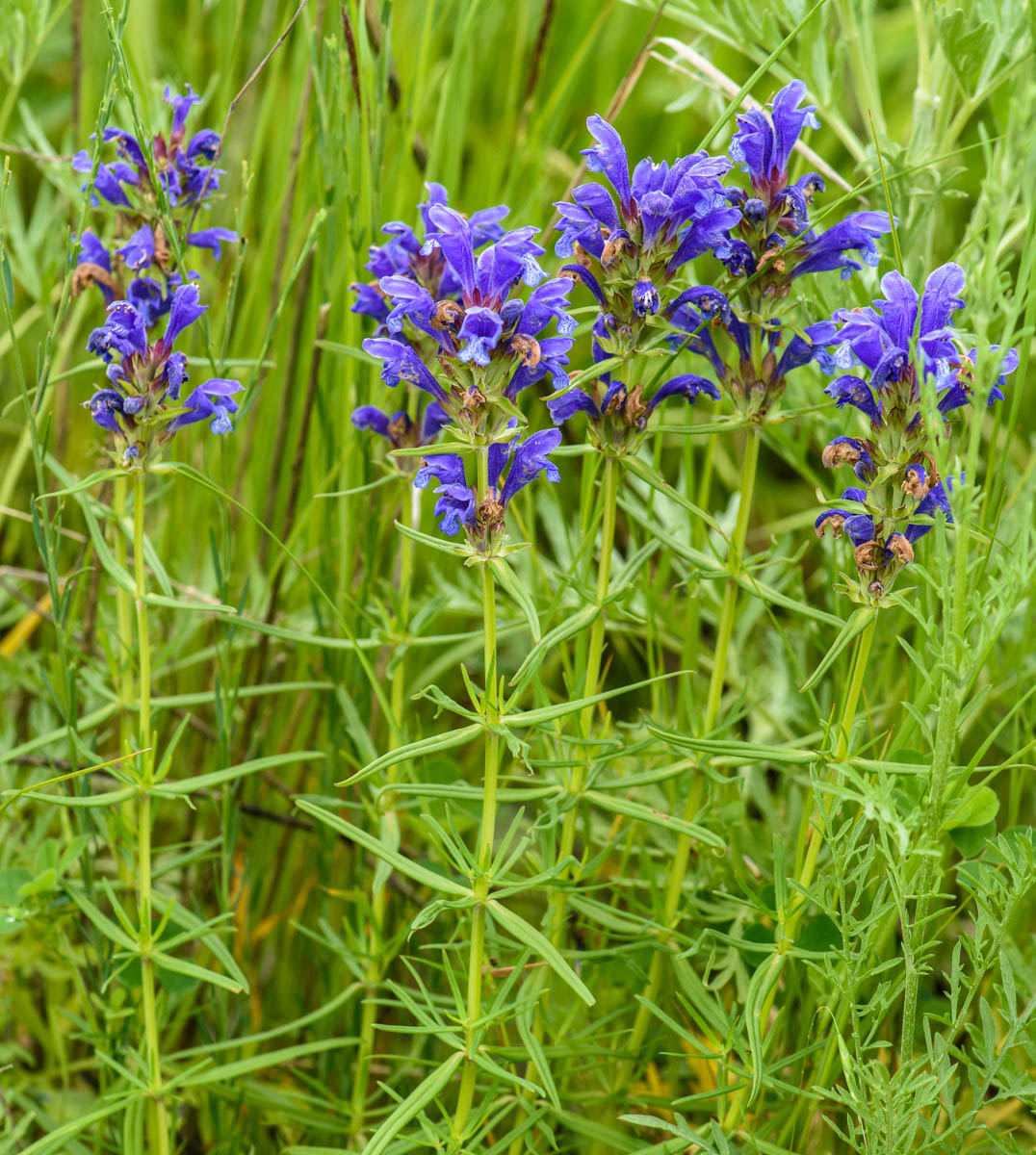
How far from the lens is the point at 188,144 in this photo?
1.64 meters

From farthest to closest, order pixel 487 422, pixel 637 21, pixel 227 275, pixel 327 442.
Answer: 1. pixel 637 21
2. pixel 227 275
3. pixel 327 442
4. pixel 487 422

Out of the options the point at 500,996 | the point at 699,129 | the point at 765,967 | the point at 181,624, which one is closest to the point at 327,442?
the point at 181,624

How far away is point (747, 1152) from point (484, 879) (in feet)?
1.63

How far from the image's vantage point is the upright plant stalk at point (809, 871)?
1.34 m

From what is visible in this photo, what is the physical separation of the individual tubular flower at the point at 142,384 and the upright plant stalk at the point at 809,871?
81cm

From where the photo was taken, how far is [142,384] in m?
1.42

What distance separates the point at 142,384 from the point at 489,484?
0.46 meters

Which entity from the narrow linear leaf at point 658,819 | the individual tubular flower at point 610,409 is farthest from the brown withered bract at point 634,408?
the narrow linear leaf at point 658,819

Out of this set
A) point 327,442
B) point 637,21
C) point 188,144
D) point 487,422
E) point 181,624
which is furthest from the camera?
point 637,21

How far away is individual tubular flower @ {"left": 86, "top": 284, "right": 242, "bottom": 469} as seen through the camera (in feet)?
4.56

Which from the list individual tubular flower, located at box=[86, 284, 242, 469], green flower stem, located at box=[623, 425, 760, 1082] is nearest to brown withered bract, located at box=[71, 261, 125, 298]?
individual tubular flower, located at box=[86, 284, 242, 469]

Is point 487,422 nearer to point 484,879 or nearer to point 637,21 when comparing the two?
point 484,879

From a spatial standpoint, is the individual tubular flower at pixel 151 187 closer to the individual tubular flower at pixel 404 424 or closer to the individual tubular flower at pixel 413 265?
the individual tubular flower at pixel 413 265

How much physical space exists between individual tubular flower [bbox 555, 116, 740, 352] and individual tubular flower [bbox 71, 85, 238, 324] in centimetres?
52
